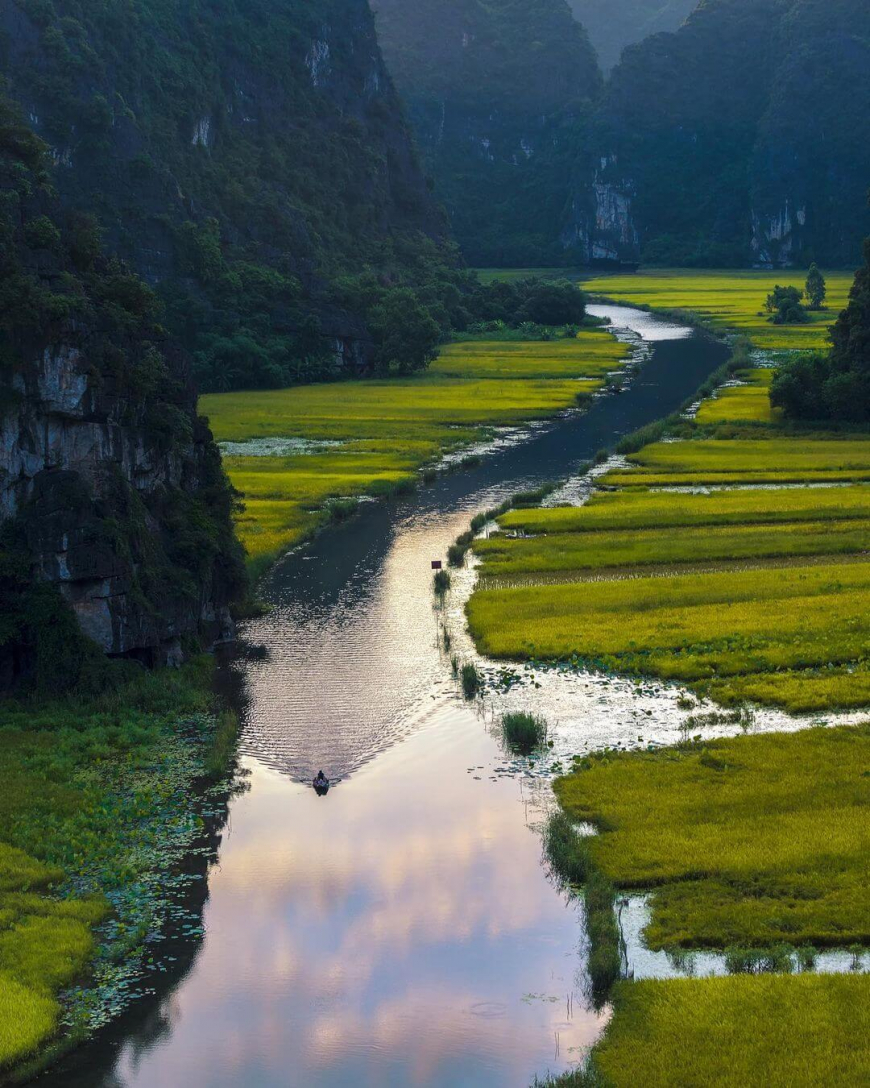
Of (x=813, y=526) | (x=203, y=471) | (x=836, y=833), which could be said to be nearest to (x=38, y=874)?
(x=836, y=833)

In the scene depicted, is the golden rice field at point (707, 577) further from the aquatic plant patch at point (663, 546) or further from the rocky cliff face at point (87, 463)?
the rocky cliff face at point (87, 463)

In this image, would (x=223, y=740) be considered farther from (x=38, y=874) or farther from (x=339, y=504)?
(x=339, y=504)

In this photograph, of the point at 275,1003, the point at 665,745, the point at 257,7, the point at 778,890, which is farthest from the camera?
the point at 257,7

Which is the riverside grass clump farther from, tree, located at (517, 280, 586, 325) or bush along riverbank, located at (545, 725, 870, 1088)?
tree, located at (517, 280, 586, 325)

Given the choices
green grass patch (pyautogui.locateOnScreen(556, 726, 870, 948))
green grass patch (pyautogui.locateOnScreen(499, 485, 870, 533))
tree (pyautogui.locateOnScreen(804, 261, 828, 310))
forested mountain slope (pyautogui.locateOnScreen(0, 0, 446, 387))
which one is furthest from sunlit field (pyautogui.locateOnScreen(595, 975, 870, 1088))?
tree (pyautogui.locateOnScreen(804, 261, 828, 310))

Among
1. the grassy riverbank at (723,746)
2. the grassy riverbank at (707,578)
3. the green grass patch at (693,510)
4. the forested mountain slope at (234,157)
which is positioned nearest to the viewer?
the grassy riverbank at (723,746)

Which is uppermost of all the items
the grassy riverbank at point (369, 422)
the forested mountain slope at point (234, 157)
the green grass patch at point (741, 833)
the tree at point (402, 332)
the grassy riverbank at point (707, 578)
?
the forested mountain slope at point (234, 157)

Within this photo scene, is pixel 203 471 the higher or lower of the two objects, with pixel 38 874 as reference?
higher

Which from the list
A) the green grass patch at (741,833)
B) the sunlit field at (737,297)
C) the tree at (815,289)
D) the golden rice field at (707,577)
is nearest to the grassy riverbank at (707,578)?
the golden rice field at (707,577)
